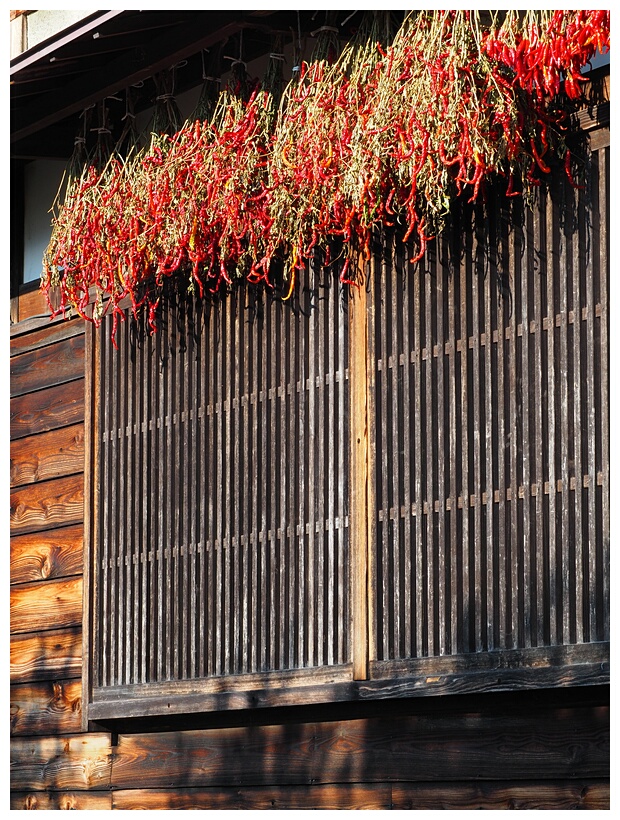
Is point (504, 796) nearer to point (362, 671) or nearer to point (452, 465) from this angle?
point (362, 671)

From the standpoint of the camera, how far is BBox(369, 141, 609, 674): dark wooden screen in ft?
16.7

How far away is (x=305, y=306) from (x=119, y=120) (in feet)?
7.34

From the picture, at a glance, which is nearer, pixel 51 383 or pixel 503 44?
pixel 503 44

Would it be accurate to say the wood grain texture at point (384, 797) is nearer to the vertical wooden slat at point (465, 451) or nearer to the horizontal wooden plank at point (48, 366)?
the vertical wooden slat at point (465, 451)

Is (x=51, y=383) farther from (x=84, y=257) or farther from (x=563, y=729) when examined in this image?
(x=563, y=729)

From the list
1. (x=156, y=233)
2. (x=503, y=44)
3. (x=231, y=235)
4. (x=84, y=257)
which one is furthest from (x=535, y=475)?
(x=84, y=257)

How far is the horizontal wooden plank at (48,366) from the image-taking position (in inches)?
313

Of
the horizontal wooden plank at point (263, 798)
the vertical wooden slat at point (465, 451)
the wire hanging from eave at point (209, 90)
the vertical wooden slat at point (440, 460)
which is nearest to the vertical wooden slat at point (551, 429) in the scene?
the vertical wooden slat at point (465, 451)

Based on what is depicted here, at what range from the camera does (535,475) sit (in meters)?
5.26

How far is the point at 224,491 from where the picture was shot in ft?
22.1

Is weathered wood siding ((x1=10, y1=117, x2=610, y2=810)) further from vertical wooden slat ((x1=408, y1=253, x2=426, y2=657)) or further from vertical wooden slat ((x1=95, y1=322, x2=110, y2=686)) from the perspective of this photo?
vertical wooden slat ((x1=95, y1=322, x2=110, y2=686))

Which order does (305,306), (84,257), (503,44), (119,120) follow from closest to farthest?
(503,44) → (305,306) → (84,257) → (119,120)

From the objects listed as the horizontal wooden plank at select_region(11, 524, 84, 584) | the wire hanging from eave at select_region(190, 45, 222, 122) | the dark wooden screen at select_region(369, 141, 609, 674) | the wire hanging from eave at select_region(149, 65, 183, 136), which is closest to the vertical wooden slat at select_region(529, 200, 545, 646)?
the dark wooden screen at select_region(369, 141, 609, 674)

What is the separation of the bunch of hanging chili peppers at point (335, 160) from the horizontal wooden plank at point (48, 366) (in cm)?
42
